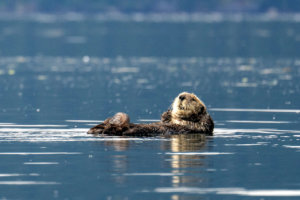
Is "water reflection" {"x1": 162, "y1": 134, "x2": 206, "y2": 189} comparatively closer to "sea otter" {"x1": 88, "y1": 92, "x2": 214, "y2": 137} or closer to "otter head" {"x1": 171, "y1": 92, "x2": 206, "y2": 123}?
"sea otter" {"x1": 88, "y1": 92, "x2": 214, "y2": 137}

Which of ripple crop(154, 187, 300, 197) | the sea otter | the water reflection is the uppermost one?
the sea otter

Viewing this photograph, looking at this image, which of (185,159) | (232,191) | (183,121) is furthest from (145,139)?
(232,191)

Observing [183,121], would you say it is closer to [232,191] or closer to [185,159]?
[185,159]

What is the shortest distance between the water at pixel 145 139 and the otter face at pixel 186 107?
0.49 m

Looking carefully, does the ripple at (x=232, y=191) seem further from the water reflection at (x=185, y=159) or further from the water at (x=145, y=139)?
the water reflection at (x=185, y=159)

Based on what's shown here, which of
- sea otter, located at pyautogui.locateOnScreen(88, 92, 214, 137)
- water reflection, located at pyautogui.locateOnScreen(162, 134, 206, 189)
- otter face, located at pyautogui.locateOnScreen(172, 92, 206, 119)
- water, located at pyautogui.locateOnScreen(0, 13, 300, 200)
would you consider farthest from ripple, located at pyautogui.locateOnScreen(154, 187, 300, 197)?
otter face, located at pyautogui.locateOnScreen(172, 92, 206, 119)

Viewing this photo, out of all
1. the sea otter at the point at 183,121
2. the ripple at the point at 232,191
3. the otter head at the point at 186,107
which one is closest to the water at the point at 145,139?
the ripple at the point at 232,191

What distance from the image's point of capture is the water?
1077 centimetres

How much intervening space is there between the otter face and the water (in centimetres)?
49

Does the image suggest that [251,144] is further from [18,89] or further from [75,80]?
[75,80]

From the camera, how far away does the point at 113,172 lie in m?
11.5

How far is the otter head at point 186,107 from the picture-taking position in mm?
14852

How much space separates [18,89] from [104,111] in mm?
6401

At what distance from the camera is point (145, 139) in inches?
557
